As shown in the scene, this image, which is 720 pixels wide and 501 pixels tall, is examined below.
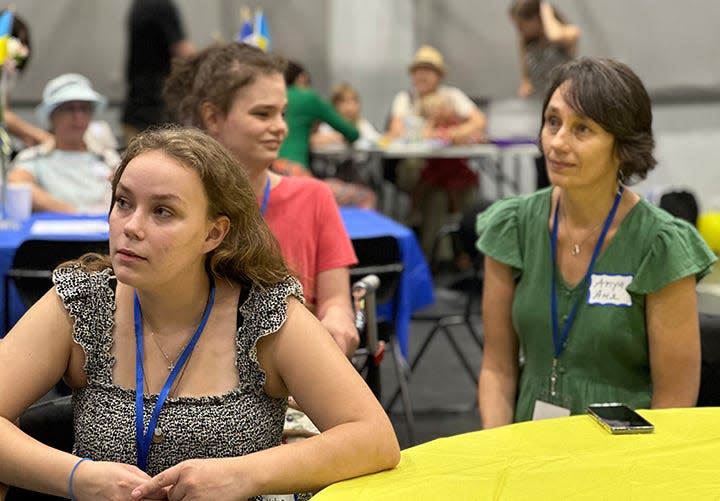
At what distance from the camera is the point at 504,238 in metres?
2.70

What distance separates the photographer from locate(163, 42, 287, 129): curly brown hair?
2910 mm

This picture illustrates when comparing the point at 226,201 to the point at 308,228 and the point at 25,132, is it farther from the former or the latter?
the point at 25,132

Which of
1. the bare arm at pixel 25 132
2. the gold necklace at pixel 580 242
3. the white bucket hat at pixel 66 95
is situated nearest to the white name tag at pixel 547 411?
the gold necklace at pixel 580 242

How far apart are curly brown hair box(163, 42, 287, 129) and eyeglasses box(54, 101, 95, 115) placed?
1.95 meters

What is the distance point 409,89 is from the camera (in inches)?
398

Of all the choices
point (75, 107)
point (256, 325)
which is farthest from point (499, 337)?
point (75, 107)

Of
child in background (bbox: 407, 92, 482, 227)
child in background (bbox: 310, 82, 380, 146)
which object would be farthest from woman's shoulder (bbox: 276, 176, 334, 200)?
child in background (bbox: 310, 82, 380, 146)

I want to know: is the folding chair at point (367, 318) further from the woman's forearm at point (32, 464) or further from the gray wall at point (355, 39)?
the gray wall at point (355, 39)

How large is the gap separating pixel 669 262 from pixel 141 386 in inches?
50.5

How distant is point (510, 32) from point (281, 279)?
799 centimetres

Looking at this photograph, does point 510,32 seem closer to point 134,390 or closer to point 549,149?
point 549,149

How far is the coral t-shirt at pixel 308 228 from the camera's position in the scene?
289 centimetres

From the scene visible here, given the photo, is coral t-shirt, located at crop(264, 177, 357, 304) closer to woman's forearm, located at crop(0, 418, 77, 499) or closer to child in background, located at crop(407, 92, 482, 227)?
woman's forearm, located at crop(0, 418, 77, 499)

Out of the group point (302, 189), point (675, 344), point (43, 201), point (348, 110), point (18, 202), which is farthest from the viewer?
point (348, 110)
